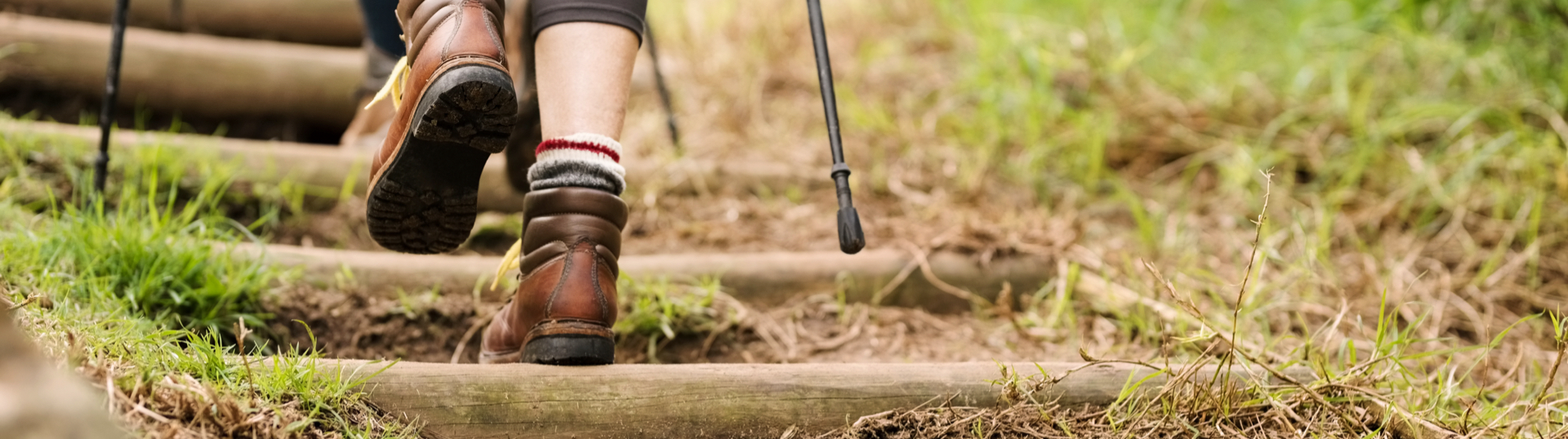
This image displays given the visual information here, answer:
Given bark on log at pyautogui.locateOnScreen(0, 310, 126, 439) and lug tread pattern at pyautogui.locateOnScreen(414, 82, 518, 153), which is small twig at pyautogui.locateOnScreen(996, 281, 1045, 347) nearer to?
lug tread pattern at pyautogui.locateOnScreen(414, 82, 518, 153)

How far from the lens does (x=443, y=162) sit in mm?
1140

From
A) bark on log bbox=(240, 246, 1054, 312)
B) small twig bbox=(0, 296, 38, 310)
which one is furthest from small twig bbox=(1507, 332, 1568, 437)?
small twig bbox=(0, 296, 38, 310)

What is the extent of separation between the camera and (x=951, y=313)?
1.82 meters

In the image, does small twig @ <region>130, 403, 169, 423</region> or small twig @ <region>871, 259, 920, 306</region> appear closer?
small twig @ <region>130, 403, 169, 423</region>

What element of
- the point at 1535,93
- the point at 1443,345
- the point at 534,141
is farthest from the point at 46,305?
the point at 1535,93

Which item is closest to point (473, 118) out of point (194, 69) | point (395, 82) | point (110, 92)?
point (395, 82)

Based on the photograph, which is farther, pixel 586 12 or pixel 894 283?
pixel 894 283

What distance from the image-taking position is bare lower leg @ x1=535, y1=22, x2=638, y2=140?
1.15 metres

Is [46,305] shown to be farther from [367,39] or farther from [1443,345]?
[1443,345]

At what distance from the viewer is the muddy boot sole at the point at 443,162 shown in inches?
40.4

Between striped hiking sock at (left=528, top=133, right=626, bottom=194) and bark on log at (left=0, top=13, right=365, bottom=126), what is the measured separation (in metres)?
1.41

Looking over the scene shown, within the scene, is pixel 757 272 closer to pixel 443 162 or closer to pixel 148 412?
pixel 443 162

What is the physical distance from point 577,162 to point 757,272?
64 centimetres

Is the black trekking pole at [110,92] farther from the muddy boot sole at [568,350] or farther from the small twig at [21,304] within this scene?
the muddy boot sole at [568,350]
